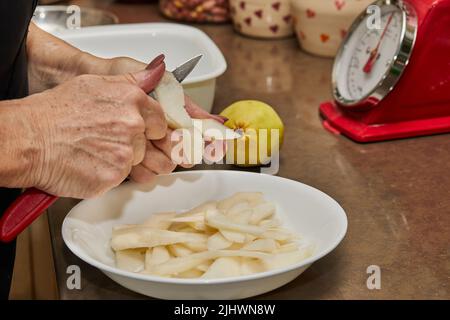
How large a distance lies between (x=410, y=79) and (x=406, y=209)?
33 cm

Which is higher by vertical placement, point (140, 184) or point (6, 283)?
point (140, 184)

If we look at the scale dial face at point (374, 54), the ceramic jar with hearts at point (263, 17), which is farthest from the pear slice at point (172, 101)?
the ceramic jar with hearts at point (263, 17)

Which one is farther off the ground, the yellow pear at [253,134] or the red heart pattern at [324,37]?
the yellow pear at [253,134]

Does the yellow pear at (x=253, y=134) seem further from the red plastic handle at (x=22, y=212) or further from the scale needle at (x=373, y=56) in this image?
the red plastic handle at (x=22, y=212)

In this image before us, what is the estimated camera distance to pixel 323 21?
6.15 ft

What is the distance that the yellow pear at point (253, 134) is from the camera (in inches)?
51.8

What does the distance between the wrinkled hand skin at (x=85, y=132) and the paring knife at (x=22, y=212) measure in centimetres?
2

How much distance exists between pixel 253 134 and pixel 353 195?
0.69 ft

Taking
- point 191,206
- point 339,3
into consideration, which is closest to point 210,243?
point 191,206

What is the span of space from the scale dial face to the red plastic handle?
73cm

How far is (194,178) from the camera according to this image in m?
1.18

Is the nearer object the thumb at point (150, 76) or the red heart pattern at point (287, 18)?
Result: the thumb at point (150, 76)
